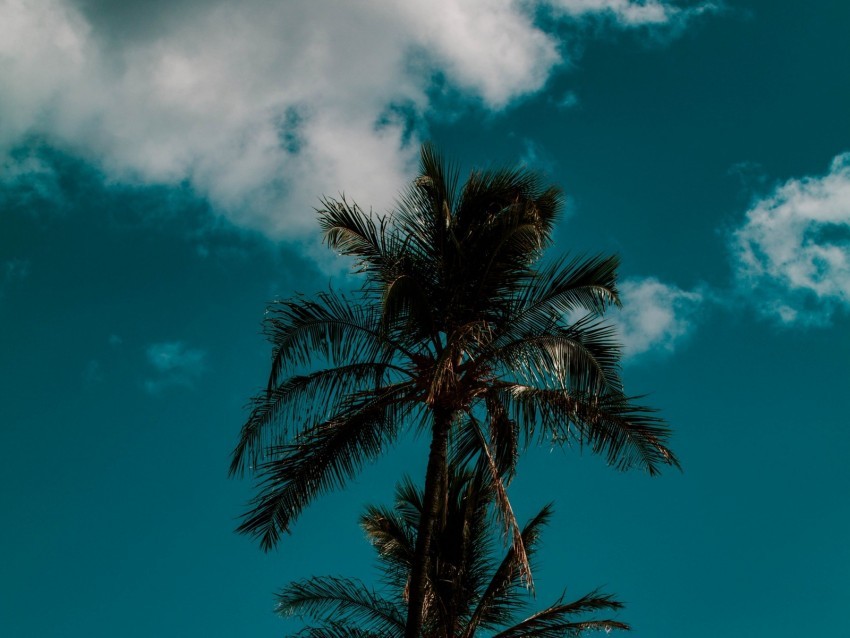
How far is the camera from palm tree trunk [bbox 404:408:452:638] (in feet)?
32.2

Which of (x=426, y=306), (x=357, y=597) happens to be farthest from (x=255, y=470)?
(x=357, y=597)

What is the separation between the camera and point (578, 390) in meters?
10.5

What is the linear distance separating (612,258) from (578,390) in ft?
5.77

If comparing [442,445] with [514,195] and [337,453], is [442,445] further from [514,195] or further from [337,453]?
[514,195]

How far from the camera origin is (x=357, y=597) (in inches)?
533

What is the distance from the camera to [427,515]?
34.1ft

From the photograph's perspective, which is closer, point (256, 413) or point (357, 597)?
point (256, 413)

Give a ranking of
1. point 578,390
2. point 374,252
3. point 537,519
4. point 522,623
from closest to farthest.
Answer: point 578,390, point 374,252, point 522,623, point 537,519

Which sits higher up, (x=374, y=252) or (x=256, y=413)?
(x=374, y=252)

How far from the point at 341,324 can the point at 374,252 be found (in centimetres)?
114

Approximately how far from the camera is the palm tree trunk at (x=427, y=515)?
9816 mm

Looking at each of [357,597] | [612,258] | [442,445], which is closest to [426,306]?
[442,445]

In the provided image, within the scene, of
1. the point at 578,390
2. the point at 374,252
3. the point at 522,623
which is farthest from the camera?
the point at 522,623

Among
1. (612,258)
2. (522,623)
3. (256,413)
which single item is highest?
(612,258)
